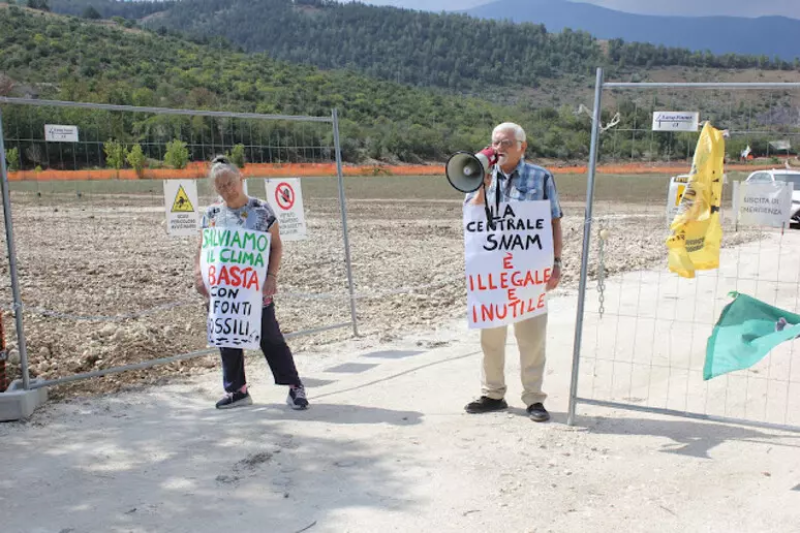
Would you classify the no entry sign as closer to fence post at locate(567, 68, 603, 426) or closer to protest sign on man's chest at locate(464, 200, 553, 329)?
protest sign on man's chest at locate(464, 200, 553, 329)

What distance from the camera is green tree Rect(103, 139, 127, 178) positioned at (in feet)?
24.6

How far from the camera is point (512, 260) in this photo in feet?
15.6

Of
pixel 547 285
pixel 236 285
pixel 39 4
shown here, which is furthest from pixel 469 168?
pixel 39 4

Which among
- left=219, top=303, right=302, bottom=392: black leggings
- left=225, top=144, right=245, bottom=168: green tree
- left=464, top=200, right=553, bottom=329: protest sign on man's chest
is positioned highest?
left=225, top=144, right=245, bottom=168: green tree

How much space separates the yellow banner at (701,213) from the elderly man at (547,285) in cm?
76

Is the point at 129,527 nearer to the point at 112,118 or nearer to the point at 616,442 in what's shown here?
the point at 616,442

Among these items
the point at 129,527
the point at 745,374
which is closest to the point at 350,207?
the point at 745,374

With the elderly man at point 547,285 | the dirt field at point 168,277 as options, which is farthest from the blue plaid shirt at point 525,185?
the dirt field at point 168,277

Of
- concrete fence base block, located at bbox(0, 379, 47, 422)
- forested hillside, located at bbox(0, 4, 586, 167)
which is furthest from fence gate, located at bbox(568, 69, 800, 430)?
forested hillside, located at bbox(0, 4, 586, 167)

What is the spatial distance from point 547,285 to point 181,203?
333cm

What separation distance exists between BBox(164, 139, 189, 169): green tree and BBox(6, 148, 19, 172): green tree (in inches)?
54.8

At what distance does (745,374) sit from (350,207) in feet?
67.9

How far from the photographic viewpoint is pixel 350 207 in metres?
26.0

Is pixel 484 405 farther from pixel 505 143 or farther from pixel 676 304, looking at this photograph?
pixel 676 304
